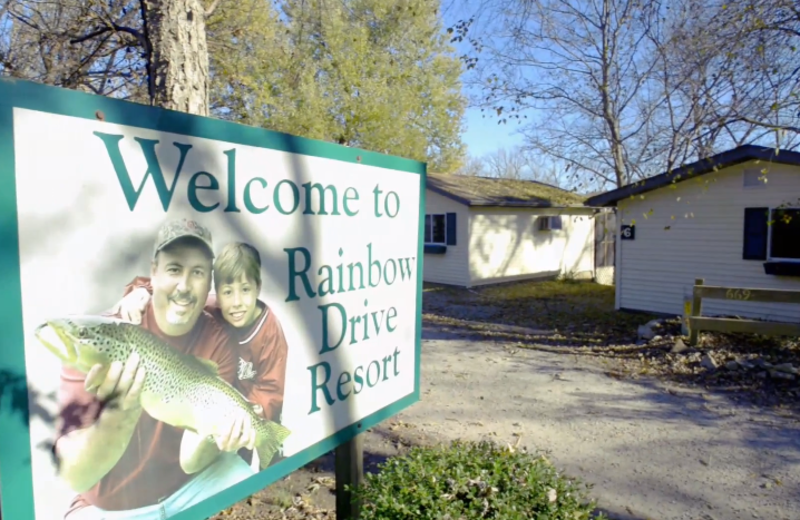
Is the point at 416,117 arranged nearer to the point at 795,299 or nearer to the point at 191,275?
the point at 795,299

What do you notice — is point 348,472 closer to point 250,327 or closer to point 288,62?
point 250,327

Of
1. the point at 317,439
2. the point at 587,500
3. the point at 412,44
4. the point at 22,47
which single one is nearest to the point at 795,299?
the point at 587,500

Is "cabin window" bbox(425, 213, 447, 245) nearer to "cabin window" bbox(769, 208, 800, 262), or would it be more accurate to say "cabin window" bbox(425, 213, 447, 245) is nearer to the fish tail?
"cabin window" bbox(769, 208, 800, 262)

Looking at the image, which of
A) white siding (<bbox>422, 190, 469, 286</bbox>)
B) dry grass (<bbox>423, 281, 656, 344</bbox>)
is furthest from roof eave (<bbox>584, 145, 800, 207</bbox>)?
white siding (<bbox>422, 190, 469, 286</bbox>)

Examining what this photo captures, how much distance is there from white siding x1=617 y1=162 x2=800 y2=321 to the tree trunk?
33.8 feet

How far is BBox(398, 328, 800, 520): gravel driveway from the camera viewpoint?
14.0 ft

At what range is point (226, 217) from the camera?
1.76 meters

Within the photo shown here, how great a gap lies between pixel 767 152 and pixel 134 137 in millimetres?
11658

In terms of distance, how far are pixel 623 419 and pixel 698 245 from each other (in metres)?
7.79

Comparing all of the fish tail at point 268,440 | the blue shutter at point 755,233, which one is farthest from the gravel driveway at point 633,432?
the blue shutter at point 755,233

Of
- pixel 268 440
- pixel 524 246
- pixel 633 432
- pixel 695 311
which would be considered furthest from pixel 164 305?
pixel 524 246

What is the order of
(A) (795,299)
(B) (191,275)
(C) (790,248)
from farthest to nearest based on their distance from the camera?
(C) (790,248) < (A) (795,299) < (B) (191,275)

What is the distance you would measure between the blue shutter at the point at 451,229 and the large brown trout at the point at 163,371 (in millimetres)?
16290

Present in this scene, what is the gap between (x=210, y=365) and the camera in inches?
67.3
